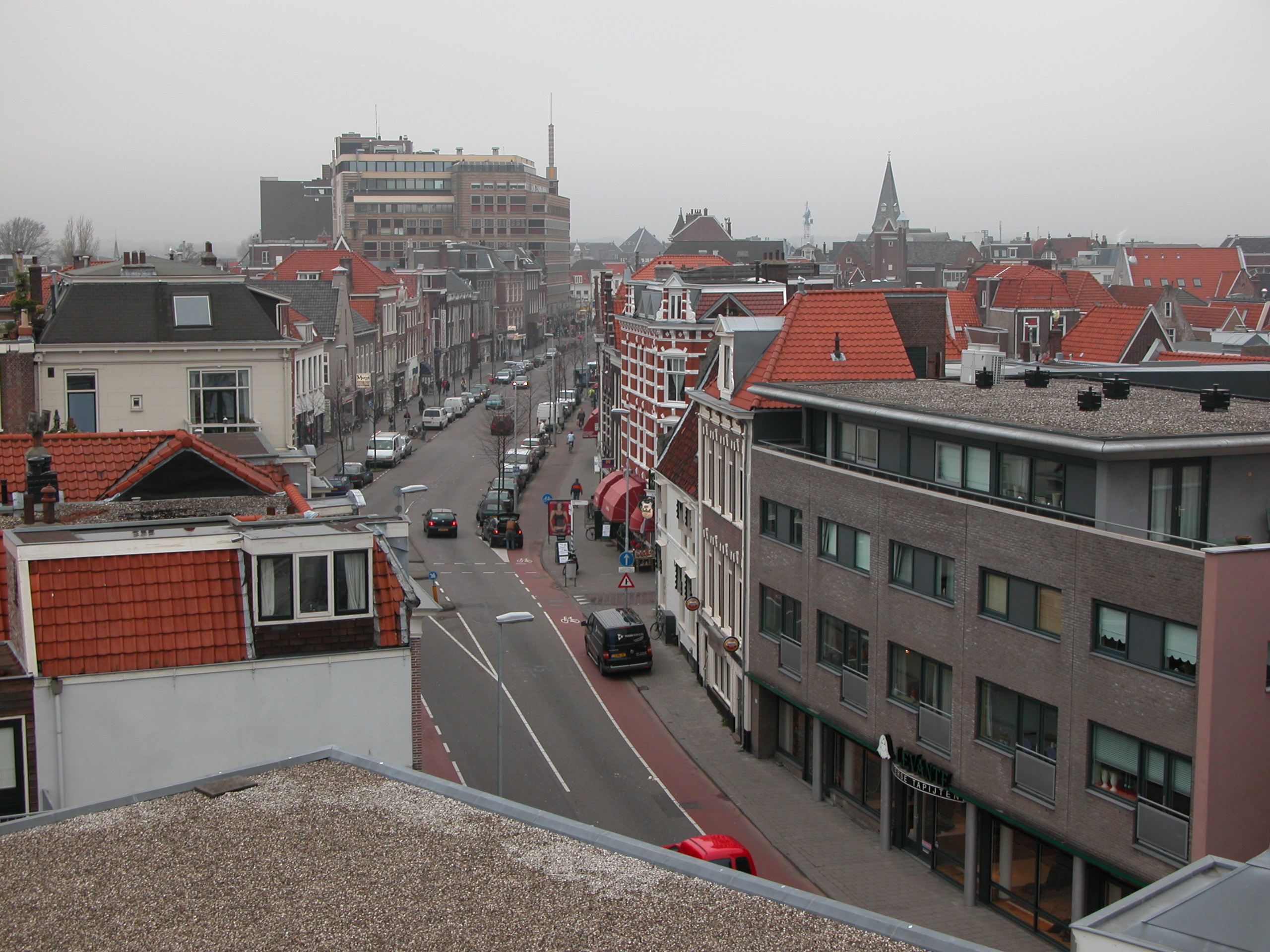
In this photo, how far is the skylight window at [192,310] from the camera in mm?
36875

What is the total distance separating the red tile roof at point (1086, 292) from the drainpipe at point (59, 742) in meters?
80.7

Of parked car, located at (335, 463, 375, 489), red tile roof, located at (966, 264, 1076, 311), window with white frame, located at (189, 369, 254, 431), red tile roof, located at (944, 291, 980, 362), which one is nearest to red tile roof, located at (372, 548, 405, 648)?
window with white frame, located at (189, 369, 254, 431)

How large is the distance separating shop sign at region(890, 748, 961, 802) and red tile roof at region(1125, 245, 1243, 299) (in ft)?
398

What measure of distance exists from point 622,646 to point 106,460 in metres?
16.5

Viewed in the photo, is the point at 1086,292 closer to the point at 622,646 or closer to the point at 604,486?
the point at 604,486

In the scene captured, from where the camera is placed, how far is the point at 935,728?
26016 millimetres

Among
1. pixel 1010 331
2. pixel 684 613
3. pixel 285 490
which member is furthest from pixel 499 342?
pixel 285 490

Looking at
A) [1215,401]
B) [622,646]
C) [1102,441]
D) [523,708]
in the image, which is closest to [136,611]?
[1102,441]

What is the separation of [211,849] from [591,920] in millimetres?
4042

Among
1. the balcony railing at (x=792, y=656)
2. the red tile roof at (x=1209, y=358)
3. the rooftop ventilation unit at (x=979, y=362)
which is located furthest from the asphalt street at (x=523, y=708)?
the red tile roof at (x=1209, y=358)

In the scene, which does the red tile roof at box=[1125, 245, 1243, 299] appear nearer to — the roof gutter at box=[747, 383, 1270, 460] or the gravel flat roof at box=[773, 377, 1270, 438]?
the gravel flat roof at box=[773, 377, 1270, 438]

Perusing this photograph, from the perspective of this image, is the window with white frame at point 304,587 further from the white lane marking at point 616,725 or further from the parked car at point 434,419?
the parked car at point 434,419

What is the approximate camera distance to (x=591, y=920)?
36.8 feet

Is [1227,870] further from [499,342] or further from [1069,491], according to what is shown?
[499,342]
